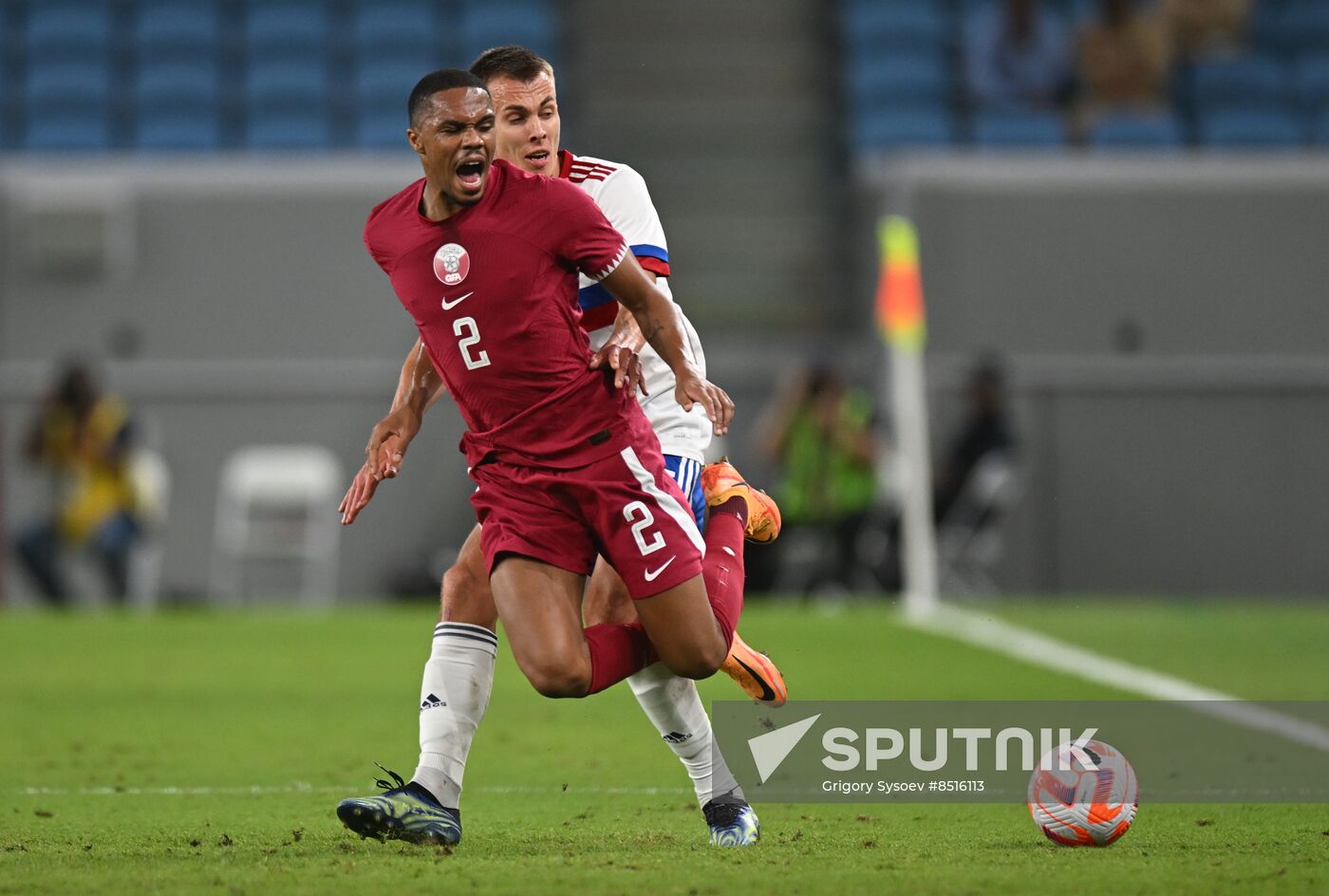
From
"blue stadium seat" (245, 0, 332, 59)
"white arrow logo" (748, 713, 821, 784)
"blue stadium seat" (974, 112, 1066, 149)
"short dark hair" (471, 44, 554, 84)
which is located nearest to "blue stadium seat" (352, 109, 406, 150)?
"blue stadium seat" (245, 0, 332, 59)

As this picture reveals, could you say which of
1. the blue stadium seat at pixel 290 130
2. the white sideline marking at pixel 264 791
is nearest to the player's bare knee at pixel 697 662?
the white sideline marking at pixel 264 791

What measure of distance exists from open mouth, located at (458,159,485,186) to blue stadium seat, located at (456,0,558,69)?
1196 centimetres

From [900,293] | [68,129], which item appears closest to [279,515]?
[68,129]

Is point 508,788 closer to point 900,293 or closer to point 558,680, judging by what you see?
point 558,680

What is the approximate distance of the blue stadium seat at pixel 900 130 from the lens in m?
16.2

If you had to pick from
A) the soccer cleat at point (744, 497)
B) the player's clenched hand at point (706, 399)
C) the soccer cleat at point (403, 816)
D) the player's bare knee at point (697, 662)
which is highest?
the player's clenched hand at point (706, 399)

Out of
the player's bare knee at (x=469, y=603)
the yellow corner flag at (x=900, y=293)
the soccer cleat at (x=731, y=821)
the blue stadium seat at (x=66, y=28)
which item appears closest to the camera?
the soccer cleat at (x=731, y=821)

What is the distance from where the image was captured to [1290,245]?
50.4 ft

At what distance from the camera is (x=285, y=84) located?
55.1 feet

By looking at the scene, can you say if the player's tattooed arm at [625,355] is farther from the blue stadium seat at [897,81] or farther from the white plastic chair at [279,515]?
the blue stadium seat at [897,81]

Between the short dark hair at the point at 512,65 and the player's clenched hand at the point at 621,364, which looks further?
the short dark hair at the point at 512,65

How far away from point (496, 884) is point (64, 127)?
13.7 meters

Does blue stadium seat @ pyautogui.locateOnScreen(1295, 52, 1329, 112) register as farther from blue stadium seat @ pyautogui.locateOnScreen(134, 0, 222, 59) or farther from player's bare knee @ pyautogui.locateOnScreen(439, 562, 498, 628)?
player's bare knee @ pyautogui.locateOnScreen(439, 562, 498, 628)

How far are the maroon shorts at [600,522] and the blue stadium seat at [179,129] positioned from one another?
12459 millimetres
